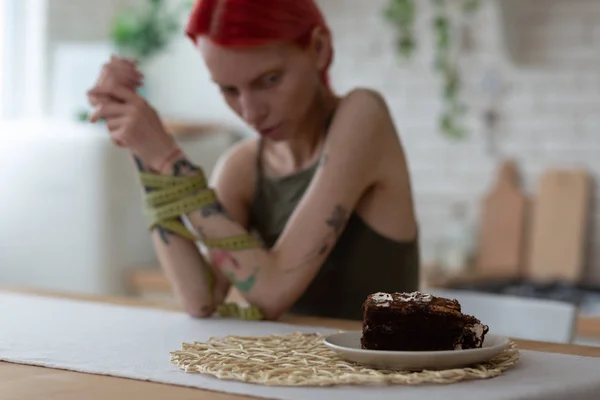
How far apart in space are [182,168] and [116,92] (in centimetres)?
16

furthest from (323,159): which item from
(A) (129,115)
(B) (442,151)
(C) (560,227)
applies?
(B) (442,151)

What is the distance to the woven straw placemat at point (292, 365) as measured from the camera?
3.13 ft

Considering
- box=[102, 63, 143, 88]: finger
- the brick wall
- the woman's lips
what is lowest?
the woman's lips

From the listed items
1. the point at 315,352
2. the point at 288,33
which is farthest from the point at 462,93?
the point at 315,352

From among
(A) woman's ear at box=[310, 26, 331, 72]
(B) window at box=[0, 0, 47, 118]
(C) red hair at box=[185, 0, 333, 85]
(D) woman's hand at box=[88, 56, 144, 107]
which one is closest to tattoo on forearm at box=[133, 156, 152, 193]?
(D) woman's hand at box=[88, 56, 144, 107]

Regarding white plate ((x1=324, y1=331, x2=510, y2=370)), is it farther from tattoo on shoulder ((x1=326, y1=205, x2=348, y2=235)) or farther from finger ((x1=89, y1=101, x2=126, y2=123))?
finger ((x1=89, y1=101, x2=126, y2=123))

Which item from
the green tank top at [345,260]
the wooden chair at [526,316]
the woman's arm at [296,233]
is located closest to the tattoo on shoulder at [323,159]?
the woman's arm at [296,233]

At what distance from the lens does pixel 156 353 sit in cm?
114

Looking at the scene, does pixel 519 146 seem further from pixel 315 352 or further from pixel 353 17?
pixel 315 352

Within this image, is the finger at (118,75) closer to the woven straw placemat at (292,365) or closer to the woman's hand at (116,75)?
the woman's hand at (116,75)

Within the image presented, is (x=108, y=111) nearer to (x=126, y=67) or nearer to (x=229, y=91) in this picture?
(x=126, y=67)

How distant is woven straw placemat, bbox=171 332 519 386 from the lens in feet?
3.13

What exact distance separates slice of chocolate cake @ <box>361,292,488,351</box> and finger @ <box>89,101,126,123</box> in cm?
63

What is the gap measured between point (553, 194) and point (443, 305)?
Answer: 6.66 ft
